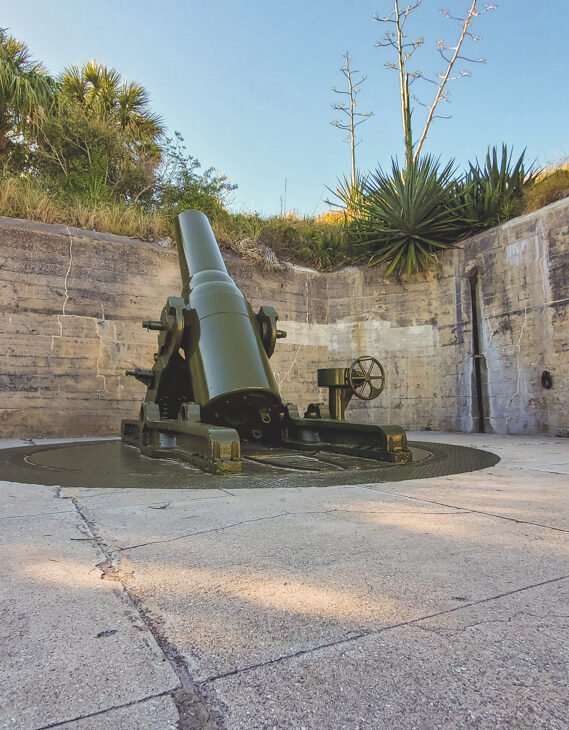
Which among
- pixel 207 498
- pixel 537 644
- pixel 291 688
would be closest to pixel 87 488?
pixel 207 498

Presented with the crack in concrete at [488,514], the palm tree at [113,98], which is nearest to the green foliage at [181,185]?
the palm tree at [113,98]

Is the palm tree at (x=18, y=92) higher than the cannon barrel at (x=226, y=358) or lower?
higher

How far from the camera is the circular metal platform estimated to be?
9.66 ft

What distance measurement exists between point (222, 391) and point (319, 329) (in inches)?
211

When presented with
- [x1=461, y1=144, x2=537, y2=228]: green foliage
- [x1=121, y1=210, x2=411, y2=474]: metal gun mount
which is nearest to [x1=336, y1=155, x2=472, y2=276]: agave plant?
[x1=461, y1=144, x2=537, y2=228]: green foliage

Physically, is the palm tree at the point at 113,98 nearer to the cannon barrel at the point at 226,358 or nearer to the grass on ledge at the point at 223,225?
the grass on ledge at the point at 223,225

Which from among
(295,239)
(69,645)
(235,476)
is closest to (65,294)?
(295,239)

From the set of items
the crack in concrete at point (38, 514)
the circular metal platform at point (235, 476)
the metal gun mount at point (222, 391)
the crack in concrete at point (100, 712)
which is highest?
the metal gun mount at point (222, 391)

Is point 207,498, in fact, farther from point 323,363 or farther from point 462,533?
point 323,363

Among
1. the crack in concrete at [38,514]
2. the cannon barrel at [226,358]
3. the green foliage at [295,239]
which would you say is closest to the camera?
the crack in concrete at [38,514]

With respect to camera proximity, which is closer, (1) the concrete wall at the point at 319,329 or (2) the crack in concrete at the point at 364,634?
(2) the crack in concrete at the point at 364,634

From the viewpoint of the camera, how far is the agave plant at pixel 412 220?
8.58 meters

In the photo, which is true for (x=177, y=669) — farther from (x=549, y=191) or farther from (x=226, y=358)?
(x=549, y=191)

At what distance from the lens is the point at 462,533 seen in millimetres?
1777
